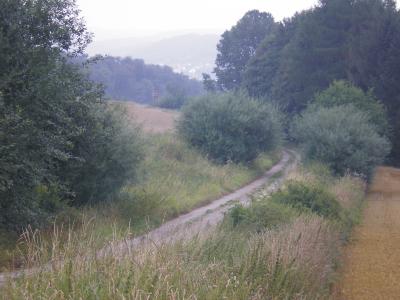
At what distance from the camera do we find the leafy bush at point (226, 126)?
126 ft

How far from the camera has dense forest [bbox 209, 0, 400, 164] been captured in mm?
51844

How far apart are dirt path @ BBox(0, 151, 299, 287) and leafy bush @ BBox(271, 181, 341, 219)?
2.12 meters

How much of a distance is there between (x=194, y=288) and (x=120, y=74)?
116017mm

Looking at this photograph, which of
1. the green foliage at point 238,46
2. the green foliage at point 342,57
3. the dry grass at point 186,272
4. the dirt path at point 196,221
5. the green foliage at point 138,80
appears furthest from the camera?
the green foliage at point 138,80

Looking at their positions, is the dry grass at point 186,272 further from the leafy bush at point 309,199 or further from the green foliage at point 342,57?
the green foliage at point 342,57

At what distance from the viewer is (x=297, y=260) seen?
988cm

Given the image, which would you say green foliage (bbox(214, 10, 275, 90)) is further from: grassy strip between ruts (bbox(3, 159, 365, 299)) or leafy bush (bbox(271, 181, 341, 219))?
grassy strip between ruts (bbox(3, 159, 365, 299))

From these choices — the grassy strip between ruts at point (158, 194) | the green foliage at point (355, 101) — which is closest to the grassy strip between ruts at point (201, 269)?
the grassy strip between ruts at point (158, 194)

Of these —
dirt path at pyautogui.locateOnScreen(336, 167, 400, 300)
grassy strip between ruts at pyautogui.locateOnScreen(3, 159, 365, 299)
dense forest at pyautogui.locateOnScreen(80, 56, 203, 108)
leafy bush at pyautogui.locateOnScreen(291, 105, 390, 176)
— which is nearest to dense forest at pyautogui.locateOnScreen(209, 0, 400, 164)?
leafy bush at pyautogui.locateOnScreen(291, 105, 390, 176)

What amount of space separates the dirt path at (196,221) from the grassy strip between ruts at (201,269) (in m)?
0.19

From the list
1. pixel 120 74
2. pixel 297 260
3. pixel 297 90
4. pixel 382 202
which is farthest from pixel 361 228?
pixel 120 74

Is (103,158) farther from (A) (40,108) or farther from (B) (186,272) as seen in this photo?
(B) (186,272)

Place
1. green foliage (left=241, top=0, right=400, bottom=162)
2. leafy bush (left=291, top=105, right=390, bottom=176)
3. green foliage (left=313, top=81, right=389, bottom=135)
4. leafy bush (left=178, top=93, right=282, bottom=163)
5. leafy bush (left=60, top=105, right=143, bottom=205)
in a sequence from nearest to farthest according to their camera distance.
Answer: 1. leafy bush (left=60, top=105, right=143, bottom=205)
2. leafy bush (left=291, top=105, right=390, bottom=176)
3. leafy bush (left=178, top=93, right=282, bottom=163)
4. green foliage (left=313, top=81, right=389, bottom=135)
5. green foliage (left=241, top=0, right=400, bottom=162)

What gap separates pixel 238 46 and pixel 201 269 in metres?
86.3
